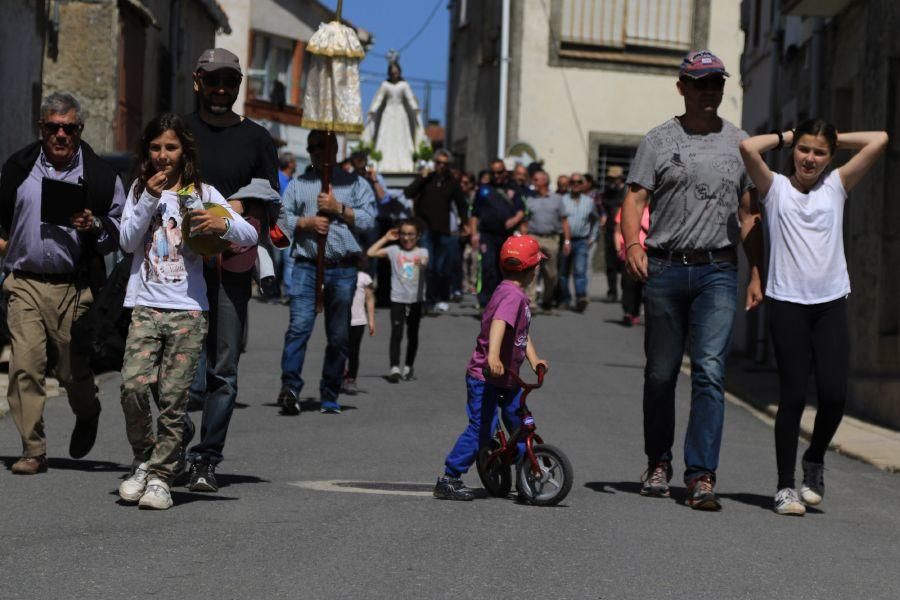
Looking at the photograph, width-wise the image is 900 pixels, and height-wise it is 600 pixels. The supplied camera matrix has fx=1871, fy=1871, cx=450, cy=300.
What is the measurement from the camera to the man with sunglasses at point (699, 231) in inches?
343

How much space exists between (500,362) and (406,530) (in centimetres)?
119

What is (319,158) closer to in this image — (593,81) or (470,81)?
(593,81)

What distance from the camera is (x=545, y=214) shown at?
25.0m

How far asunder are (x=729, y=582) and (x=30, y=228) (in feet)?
13.4

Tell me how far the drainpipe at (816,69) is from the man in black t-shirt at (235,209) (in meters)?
10.4

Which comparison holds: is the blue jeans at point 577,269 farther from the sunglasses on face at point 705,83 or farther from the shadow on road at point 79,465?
the sunglasses on face at point 705,83

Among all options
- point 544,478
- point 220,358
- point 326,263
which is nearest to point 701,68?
point 544,478

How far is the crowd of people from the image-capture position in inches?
317

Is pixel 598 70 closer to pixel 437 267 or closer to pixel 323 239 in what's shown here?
pixel 437 267

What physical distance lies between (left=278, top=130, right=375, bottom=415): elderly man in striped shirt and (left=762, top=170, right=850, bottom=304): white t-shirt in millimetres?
4436

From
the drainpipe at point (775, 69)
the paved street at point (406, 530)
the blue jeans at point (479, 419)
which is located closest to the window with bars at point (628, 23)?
the drainpipe at point (775, 69)

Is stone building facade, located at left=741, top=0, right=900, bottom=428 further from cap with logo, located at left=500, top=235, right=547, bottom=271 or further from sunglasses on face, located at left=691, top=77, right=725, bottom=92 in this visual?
cap with logo, located at left=500, top=235, right=547, bottom=271

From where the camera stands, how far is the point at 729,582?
22.0 feet

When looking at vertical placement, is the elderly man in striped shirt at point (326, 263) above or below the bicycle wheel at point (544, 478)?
above
